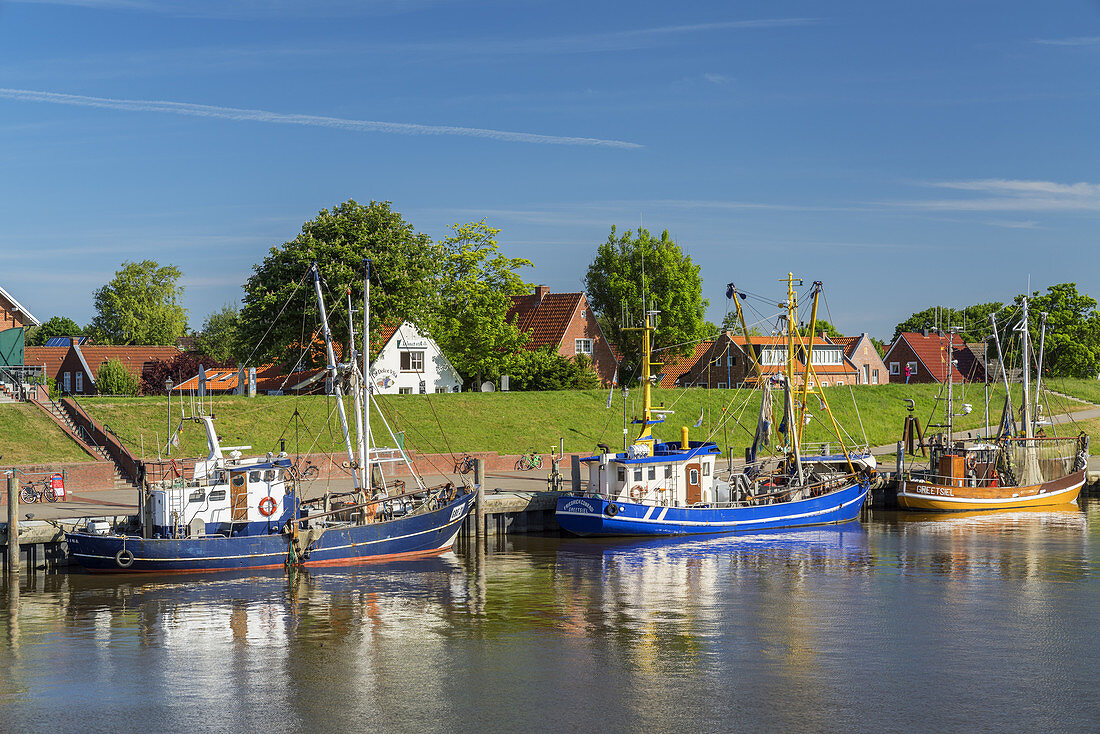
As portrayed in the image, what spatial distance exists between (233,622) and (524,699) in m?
10.5

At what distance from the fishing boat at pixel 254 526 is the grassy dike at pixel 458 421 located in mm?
10537

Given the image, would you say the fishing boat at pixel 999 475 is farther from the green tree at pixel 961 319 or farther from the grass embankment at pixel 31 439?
the green tree at pixel 961 319

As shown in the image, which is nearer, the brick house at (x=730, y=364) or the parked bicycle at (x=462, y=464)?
the parked bicycle at (x=462, y=464)

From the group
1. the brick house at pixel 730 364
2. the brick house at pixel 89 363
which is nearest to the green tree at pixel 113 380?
the brick house at pixel 89 363

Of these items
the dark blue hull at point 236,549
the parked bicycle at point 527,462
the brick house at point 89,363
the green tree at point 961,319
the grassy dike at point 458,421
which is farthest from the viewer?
the green tree at point 961,319

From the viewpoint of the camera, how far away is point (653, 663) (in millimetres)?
26703

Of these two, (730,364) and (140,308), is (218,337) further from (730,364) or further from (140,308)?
(730,364)

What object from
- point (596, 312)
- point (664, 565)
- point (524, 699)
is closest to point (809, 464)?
point (664, 565)

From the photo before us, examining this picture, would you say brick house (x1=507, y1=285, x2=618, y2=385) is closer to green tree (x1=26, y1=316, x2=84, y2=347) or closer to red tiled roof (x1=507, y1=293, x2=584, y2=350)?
red tiled roof (x1=507, y1=293, x2=584, y2=350)

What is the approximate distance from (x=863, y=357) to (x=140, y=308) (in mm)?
76320

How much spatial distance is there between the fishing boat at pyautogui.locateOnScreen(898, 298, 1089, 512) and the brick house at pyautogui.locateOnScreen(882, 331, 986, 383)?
190ft

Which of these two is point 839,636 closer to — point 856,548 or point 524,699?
point 524,699

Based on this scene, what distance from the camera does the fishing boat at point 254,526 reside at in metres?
37.8

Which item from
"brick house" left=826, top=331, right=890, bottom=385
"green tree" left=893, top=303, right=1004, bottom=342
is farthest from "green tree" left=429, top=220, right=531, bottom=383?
"green tree" left=893, top=303, right=1004, bottom=342
